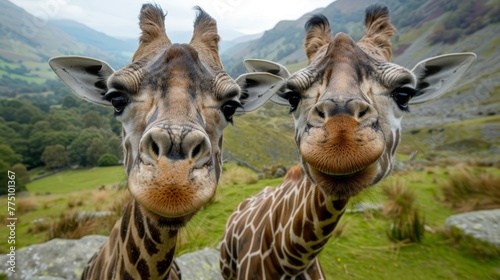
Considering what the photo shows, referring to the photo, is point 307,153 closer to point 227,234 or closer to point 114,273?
point 114,273

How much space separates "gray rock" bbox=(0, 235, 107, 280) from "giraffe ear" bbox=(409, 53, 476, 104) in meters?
6.65


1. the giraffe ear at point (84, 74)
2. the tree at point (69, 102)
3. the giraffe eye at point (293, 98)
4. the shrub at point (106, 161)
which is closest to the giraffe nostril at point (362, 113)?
the giraffe eye at point (293, 98)

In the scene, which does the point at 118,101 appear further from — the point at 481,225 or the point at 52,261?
the point at 481,225

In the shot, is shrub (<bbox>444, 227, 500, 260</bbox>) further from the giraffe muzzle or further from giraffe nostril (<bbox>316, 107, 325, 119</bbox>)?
the giraffe muzzle

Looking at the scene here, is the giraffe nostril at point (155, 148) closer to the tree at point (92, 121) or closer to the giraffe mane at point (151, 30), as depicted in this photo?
the giraffe mane at point (151, 30)

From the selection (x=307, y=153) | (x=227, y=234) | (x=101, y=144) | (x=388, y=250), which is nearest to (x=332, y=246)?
(x=388, y=250)

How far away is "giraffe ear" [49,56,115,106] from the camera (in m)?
2.87

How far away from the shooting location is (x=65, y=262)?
5379 millimetres

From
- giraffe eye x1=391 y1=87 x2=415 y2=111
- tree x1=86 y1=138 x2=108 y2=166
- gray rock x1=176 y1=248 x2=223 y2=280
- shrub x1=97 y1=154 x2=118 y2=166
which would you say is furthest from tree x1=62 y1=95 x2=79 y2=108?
giraffe eye x1=391 y1=87 x2=415 y2=111

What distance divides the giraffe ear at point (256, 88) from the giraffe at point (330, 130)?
24mm

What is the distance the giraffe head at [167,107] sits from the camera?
1.75m

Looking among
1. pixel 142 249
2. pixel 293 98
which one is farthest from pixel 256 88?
pixel 142 249

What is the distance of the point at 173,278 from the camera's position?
11.3 ft

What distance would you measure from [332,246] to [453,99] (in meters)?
76.0
